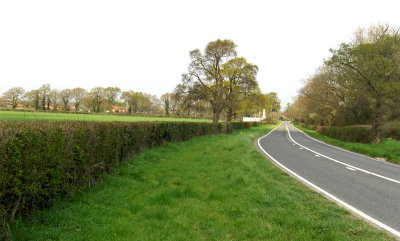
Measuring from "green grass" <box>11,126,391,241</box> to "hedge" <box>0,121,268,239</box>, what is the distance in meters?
0.30

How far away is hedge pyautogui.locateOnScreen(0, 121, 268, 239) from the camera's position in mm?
3217

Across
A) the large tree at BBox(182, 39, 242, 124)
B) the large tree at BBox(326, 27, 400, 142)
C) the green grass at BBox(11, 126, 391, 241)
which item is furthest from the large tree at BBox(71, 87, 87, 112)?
the green grass at BBox(11, 126, 391, 241)

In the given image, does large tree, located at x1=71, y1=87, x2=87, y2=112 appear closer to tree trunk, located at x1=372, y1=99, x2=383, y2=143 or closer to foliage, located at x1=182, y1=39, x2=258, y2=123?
foliage, located at x1=182, y1=39, x2=258, y2=123

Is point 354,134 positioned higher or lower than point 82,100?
lower

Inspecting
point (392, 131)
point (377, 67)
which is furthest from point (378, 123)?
point (377, 67)

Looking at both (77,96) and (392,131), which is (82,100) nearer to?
(77,96)

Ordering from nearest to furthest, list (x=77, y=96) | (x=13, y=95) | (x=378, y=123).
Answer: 1. (x=378, y=123)
2. (x=13, y=95)
3. (x=77, y=96)

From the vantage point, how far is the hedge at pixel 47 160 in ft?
10.6

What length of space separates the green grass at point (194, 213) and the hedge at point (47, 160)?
0.97 feet

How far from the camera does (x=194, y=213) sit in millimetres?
4578

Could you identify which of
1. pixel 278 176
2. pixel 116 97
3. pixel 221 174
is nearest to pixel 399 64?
pixel 278 176

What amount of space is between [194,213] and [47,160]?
2848 mm

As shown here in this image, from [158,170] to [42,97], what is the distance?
97.4 metres

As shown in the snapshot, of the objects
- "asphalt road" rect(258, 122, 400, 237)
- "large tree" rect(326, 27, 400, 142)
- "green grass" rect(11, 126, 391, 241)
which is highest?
"large tree" rect(326, 27, 400, 142)
